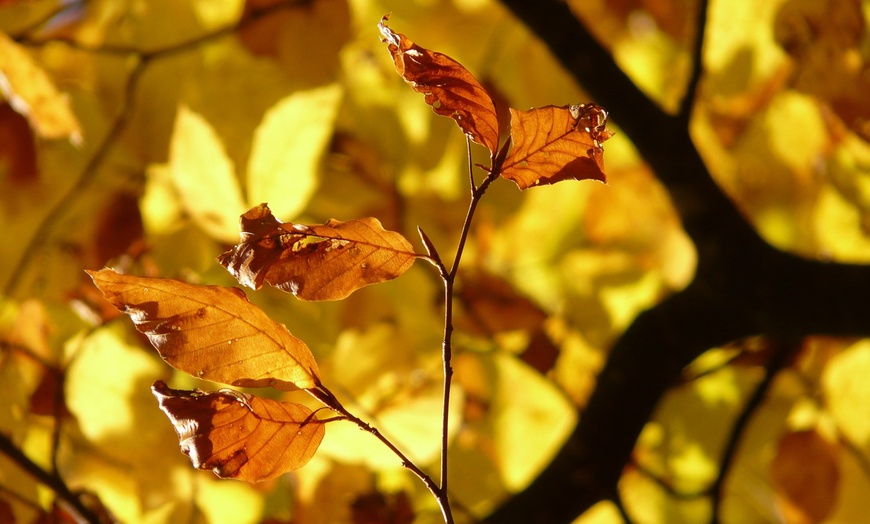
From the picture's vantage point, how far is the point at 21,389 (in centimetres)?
57

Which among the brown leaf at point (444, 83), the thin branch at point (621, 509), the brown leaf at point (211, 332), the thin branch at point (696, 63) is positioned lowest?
the thin branch at point (621, 509)

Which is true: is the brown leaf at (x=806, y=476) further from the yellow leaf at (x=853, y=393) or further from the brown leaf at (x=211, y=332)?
the brown leaf at (x=211, y=332)

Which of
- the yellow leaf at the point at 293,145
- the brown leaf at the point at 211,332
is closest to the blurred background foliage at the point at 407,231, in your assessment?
the yellow leaf at the point at 293,145

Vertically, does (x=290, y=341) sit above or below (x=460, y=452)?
above

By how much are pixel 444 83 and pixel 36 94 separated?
0.40 metres

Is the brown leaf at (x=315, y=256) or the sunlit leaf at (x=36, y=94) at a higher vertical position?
the brown leaf at (x=315, y=256)

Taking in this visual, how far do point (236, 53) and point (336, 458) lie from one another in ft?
1.50

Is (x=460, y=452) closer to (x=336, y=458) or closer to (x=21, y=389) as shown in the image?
(x=336, y=458)

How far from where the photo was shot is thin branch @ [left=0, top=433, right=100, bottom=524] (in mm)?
421

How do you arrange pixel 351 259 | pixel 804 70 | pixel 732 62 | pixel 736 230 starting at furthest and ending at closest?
pixel 732 62 → pixel 804 70 → pixel 736 230 → pixel 351 259

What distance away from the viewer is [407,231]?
0.77 m

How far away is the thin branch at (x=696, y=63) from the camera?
1.79 ft

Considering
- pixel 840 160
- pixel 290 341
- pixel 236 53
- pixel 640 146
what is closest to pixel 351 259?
pixel 290 341

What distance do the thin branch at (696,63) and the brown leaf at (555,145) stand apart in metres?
0.35
